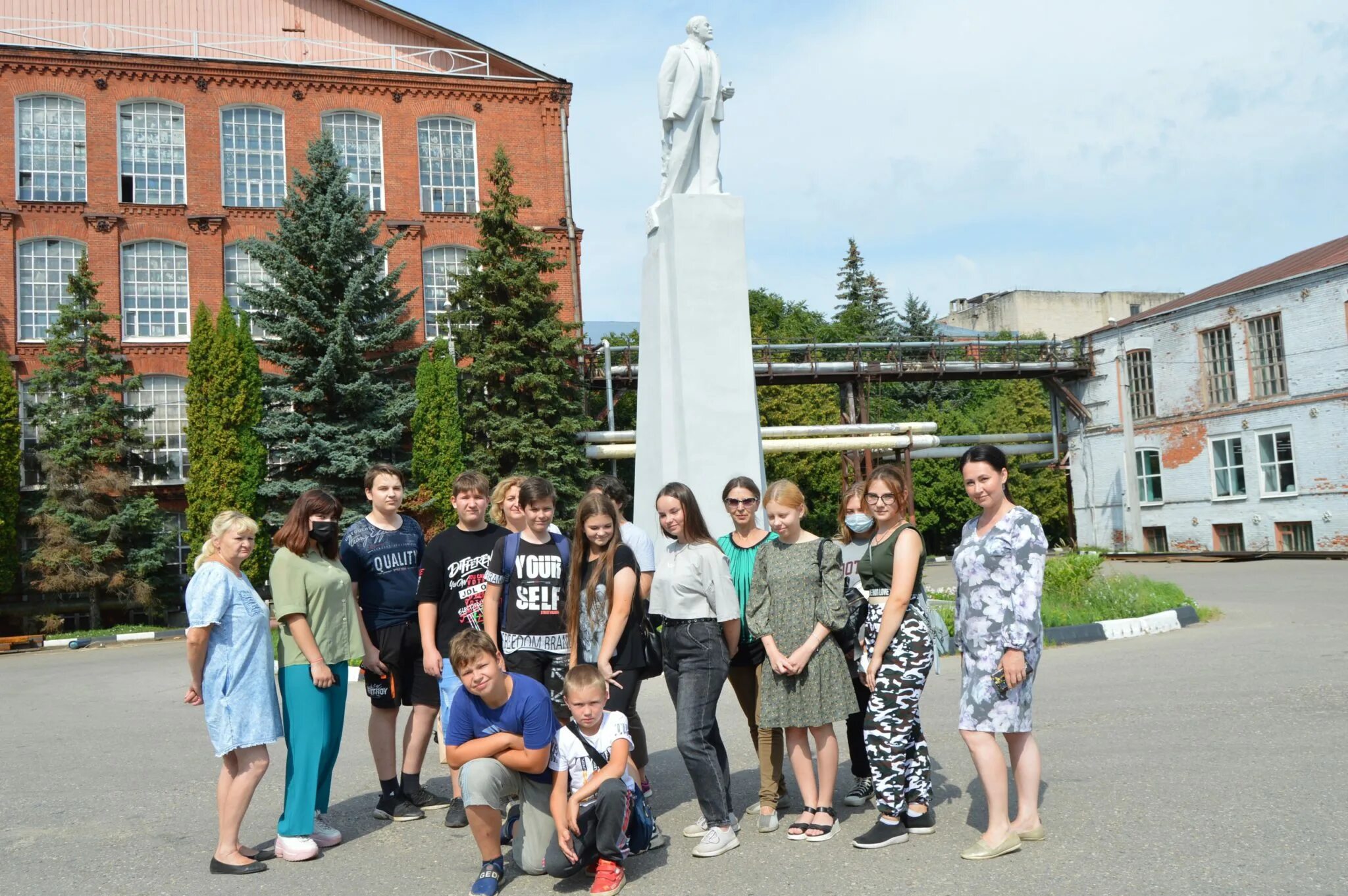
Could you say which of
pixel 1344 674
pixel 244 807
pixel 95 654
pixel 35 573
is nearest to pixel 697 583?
pixel 244 807

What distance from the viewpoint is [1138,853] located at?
4.27 m

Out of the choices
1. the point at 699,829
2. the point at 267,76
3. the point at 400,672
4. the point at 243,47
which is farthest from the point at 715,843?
the point at 243,47

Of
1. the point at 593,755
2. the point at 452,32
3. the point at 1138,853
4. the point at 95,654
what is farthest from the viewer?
the point at 452,32

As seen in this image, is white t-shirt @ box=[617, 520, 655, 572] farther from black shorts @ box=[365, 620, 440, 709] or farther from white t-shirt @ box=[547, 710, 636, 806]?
black shorts @ box=[365, 620, 440, 709]

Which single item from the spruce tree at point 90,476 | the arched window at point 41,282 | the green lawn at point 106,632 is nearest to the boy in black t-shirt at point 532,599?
the green lawn at point 106,632

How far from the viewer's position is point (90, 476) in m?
22.6

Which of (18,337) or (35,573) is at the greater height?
(18,337)

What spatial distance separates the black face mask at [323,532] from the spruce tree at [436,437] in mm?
18092

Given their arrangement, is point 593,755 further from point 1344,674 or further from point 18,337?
point 18,337

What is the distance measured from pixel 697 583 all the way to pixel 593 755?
905 millimetres

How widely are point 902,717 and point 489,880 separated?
1934mm

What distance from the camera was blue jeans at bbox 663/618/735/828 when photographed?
4.77 metres

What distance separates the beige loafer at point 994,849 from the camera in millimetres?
4352

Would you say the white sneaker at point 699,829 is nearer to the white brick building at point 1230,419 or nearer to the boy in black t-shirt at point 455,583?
the boy in black t-shirt at point 455,583
